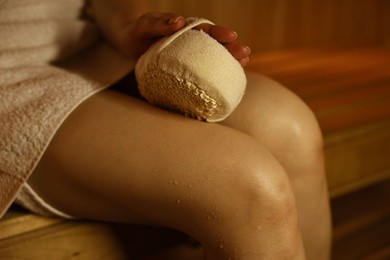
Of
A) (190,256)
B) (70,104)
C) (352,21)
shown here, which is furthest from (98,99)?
(352,21)

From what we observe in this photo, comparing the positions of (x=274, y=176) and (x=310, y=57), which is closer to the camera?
(x=274, y=176)

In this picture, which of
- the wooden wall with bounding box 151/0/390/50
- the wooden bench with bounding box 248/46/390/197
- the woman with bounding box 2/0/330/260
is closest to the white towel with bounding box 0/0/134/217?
the woman with bounding box 2/0/330/260

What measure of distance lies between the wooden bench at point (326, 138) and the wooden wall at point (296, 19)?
0.31 ft

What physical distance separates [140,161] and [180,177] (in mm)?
46

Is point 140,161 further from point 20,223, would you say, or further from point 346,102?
point 346,102

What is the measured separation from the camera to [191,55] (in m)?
0.51

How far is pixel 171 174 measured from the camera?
0.50m

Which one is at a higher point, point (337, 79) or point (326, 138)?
point (326, 138)

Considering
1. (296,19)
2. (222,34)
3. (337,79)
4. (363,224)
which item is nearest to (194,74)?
(222,34)

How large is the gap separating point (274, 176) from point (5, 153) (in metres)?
0.29

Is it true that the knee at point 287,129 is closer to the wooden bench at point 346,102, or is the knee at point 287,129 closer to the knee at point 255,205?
the knee at point 255,205

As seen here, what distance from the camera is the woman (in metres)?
0.50

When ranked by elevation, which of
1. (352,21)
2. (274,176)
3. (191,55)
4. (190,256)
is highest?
(191,55)

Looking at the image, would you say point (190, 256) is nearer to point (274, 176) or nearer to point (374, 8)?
point (274, 176)
